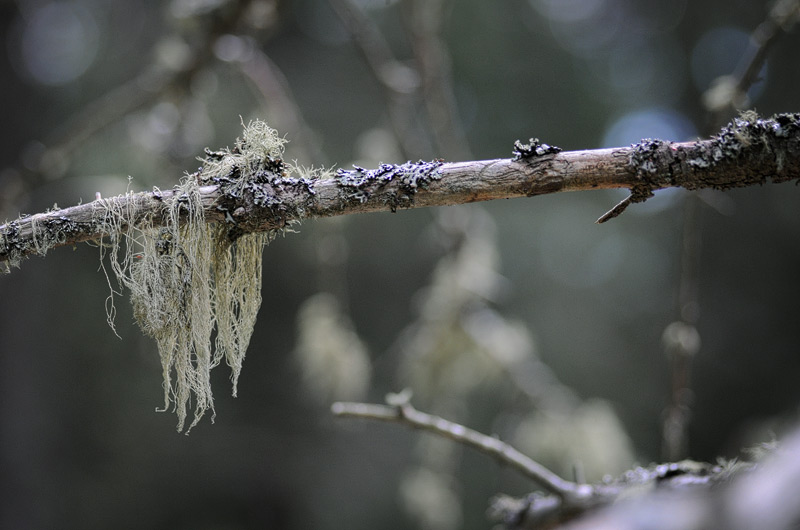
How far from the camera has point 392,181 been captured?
67 cm

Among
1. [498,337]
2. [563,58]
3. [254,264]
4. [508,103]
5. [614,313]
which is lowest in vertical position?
[254,264]

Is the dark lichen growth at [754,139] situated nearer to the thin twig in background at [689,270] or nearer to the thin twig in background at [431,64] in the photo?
the thin twig in background at [689,270]

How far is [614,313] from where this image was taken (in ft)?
14.3

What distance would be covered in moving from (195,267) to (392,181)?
27 centimetres

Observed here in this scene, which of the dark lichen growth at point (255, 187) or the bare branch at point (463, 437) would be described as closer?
the dark lichen growth at point (255, 187)

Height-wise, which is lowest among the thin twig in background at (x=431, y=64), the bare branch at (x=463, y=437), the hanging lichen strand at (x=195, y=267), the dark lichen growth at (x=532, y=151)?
the bare branch at (x=463, y=437)

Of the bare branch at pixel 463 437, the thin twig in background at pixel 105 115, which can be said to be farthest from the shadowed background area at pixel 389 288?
the bare branch at pixel 463 437

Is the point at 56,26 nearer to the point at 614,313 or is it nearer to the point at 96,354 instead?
the point at 96,354

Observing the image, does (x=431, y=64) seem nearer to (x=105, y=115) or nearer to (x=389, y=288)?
(x=105, y=115)

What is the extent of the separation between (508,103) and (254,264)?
374 centimetres

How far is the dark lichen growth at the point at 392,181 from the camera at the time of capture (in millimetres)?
654

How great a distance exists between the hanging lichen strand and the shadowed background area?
7.89 feet

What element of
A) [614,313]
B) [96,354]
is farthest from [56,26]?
[614,313]

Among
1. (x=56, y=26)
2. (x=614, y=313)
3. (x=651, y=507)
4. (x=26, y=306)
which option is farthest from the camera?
(x=614, y=313)
